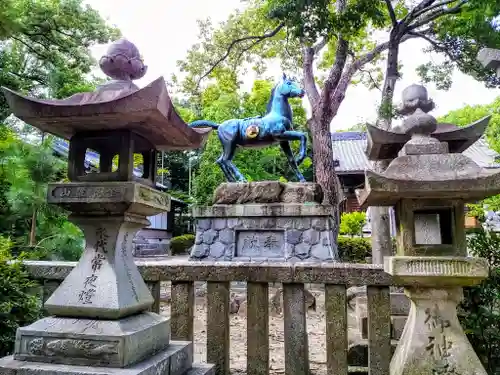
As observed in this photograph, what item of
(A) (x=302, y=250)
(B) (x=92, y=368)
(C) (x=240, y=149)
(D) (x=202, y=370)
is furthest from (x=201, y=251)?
(C) (x=240, y=149)

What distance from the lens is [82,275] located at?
2512mm

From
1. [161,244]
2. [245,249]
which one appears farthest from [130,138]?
[161,244]

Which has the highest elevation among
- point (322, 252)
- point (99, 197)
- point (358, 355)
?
point (99, 197)

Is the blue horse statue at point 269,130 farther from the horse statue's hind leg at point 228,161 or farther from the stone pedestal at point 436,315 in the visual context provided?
the stone pedestal at point 436,315

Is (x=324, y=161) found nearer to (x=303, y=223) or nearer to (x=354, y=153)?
(x=303, y=223)

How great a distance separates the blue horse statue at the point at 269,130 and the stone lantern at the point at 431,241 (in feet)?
18.4

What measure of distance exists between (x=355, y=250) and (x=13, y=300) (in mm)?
11908

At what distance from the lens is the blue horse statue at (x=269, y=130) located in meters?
8.34

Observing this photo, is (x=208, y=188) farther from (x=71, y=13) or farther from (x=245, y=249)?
(x=245, y=249)

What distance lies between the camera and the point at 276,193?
8117 millimetres

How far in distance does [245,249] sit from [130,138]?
5.75 metres

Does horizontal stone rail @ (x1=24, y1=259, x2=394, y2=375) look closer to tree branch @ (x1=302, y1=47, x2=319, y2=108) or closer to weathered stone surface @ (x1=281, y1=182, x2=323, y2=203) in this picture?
weathered stone surface @ (x1=281, y1=182, x2=323, y2=203)

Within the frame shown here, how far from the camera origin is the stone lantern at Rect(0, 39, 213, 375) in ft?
7.36

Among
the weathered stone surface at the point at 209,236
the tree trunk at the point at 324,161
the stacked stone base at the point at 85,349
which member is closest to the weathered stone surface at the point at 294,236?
the weathered stone surface at the point at 209,236
